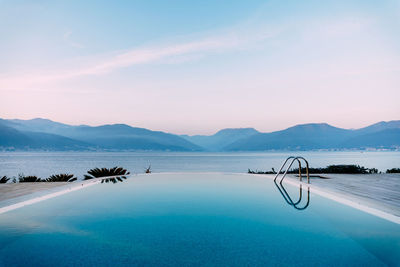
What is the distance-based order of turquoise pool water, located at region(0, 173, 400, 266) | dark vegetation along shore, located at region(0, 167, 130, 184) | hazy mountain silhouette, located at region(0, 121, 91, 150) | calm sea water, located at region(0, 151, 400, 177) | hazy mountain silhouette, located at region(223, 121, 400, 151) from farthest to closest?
hazy mountain silhouette, located at region(223, 121, 400, 151) → hazy mountain silhouette, located at region(0, 121, 91, 150) → calm sea water, located at region(0, 151, 400, 177) → dark vegetation along shore, located at region(0, 167, 130, 184) → turquoise pool water, located at region(0, 173, 400, 266)

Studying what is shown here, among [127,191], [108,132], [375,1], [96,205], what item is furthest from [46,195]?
[108,132]

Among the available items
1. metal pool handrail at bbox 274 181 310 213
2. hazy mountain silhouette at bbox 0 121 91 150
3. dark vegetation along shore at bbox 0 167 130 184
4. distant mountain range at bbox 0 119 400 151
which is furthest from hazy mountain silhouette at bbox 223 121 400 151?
metal pool handrail at bbox 274 181 310 213

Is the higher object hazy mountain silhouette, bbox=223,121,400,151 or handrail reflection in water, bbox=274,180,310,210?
hazy mountain silhouette, bbox=223,121,400,151

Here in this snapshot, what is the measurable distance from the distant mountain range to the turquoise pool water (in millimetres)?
123380

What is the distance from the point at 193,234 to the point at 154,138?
150m

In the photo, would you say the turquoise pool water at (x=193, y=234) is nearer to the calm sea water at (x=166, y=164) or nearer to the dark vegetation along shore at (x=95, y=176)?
the dark vegetation along shore at (x=95, y=176)

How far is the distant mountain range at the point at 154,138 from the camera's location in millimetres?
113312

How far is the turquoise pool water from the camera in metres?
2.74

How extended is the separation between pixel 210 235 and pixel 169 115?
2936 cm

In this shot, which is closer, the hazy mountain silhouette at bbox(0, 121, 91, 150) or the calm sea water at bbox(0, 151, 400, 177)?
the calm sea water at bbox(0, 151, 400, 177)

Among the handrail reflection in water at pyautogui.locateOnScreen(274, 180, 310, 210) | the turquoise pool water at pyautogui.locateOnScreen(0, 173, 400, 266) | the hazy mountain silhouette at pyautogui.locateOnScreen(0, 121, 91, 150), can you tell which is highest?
the hazy mountain silhouette at pyautogui.locateOnScreen(0, 121, 91, 150)

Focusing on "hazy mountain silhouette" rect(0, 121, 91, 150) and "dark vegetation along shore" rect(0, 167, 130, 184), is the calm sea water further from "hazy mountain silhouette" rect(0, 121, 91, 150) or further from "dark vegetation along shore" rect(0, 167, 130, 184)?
"hazy mountain silhouette" rect(0, 121, 91, 150)

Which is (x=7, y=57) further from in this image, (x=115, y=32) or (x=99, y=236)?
(x=99, y=236)

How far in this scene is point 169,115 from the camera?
3247cm
